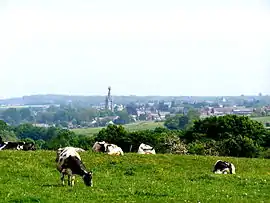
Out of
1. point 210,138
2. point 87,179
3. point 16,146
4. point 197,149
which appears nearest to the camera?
point 87,179

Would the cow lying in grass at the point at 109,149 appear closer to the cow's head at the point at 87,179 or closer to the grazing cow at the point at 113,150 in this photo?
the grazing cow at the point at 113,150

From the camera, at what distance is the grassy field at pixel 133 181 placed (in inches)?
784

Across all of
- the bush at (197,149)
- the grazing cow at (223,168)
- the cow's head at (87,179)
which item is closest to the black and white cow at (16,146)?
the grazing cow at (223,168)

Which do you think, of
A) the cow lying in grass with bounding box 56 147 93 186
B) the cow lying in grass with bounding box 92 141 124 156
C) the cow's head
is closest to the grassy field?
the cow's head

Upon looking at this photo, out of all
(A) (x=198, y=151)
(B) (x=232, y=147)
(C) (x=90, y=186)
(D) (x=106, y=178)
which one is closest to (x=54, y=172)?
(D) (x=106, y=178)

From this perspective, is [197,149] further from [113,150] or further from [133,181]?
[133,181]

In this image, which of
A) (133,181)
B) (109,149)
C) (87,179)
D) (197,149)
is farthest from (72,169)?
(197,149)

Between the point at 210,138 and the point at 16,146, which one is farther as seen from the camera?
the point at 210,138

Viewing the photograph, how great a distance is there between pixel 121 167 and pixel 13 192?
11.3 meters

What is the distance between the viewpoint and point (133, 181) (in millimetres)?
25500

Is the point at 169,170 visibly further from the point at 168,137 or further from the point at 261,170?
the point at 168,137

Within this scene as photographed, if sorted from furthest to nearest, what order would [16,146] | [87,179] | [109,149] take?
1. [16,146]
2. [109,149]
3. [87,179]

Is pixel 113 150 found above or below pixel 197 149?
above

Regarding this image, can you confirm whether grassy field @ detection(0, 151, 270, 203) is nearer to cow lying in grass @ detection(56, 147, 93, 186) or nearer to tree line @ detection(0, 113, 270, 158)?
cow lying in grass @ detection(56, 147, 93, 186)
